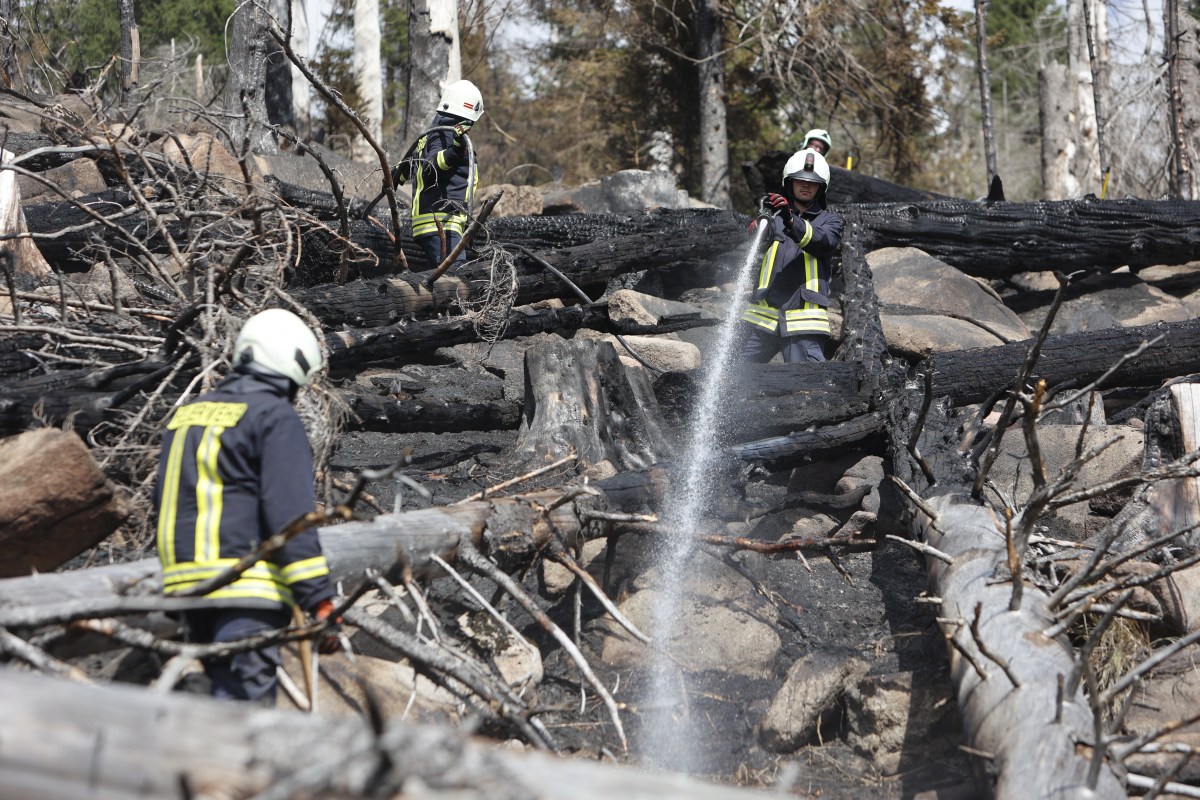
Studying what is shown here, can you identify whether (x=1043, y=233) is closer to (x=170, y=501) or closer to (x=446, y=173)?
(x=446, y=173)

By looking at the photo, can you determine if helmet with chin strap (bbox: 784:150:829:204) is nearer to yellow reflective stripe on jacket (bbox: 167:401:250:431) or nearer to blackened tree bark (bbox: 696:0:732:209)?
yellow reflective stripe on jacket (bbox: 167:401:250:431)

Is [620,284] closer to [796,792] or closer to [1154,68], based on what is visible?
[796,792]

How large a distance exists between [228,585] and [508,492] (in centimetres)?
228

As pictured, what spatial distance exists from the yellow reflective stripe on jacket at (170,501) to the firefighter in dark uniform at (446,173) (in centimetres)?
440

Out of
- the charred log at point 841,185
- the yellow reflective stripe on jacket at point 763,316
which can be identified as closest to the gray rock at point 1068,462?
the yellow reflective stripe on jacket at point 763,316

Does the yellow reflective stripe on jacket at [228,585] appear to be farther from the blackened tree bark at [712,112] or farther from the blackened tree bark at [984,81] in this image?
the blackened tree bark at [984,81]

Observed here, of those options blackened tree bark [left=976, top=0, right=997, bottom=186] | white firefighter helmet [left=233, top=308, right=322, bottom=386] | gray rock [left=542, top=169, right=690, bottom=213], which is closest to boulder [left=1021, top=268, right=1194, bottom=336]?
gray rock [left=542, top=169, right=690, bottom=213]

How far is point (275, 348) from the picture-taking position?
3.55m

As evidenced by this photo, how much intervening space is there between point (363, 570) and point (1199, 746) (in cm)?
328

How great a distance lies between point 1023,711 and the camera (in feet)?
12.3

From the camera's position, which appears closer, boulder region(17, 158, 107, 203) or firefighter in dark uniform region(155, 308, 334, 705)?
firefighter in dark uniform region(155, 308, 334, 705)

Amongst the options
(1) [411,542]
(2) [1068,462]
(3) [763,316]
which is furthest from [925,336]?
(1) [411,542]

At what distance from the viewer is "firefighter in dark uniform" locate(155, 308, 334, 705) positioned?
3330 millimetres

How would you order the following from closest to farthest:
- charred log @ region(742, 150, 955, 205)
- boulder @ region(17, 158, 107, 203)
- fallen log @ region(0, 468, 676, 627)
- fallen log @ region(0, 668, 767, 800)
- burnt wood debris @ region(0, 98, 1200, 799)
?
fallen log @ region(0, 668, 767, 800) < burnt wood debris @ region(0, 98, 1200, 799) < fallen log @ region(0, 468, 676, 627) < boulder @ region(17, 158, 107, 203) < charred log @ region(742, 150, 955, 205)
